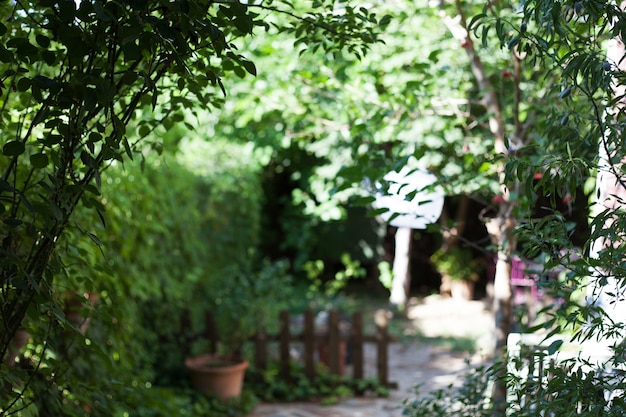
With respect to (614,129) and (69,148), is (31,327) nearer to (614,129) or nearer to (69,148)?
(69,148)

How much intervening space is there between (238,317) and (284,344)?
526 millimetres

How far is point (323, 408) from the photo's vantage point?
538 cm

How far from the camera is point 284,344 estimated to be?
5.90 metres

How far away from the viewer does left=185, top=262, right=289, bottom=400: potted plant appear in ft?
17.6

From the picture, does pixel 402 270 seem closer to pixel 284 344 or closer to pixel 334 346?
pixel 334 346

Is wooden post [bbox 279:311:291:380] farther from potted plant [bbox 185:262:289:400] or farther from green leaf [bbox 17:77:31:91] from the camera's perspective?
green leaf [bbox 17:77:31:91]

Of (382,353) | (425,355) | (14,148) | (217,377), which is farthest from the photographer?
(425,355)

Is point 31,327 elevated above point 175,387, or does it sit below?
above

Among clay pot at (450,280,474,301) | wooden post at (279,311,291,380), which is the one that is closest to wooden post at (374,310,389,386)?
wooden post at (279,311,291,380)

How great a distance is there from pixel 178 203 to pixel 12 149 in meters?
4.34

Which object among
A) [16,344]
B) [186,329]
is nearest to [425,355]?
[186,329]

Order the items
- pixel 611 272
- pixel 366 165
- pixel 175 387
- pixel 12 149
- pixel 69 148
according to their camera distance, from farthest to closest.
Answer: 1. pixel 175 387
2. pixel 366 165
3. pixel 611 272
4. pixel 69 148
5. pixel 12 149

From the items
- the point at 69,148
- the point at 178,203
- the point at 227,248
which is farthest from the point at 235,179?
the point at 69,148

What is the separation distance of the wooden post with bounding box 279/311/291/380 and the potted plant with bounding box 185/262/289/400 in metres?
0.09
